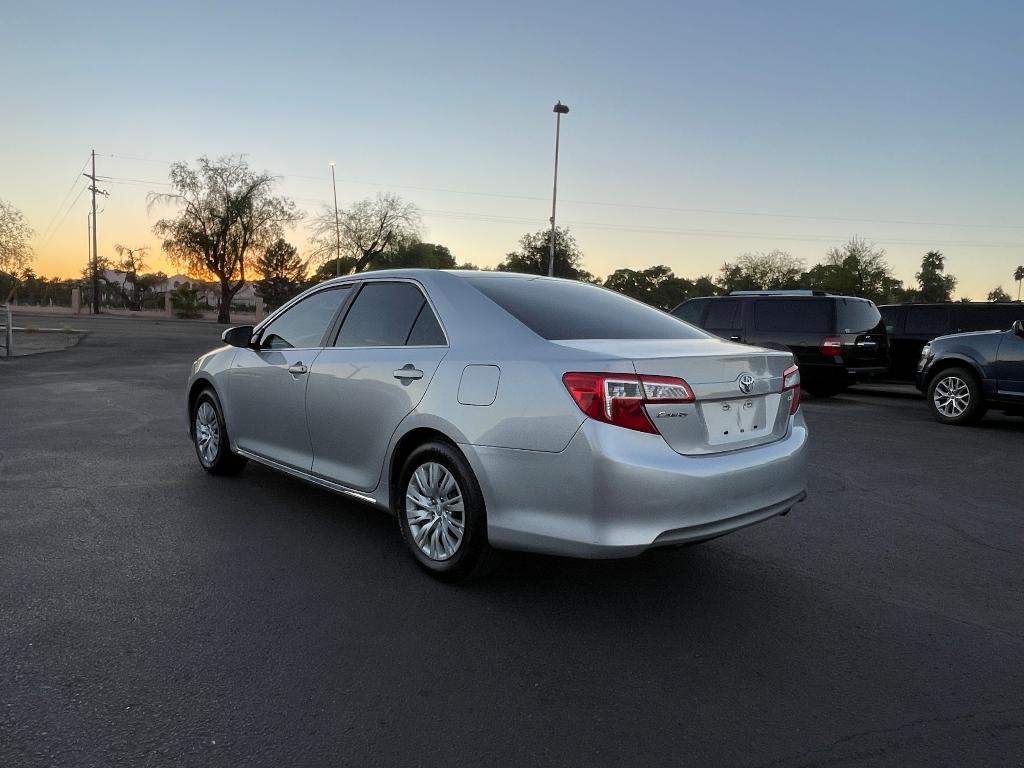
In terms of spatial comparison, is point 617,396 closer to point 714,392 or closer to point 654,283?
point 714,392

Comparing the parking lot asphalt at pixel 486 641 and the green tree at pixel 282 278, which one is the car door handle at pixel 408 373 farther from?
the green tree at pixel 282 278

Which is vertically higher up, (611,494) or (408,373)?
(408,373)

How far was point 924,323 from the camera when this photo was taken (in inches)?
543

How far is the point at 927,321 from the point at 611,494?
12.9 m

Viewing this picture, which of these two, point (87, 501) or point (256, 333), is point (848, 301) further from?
point (87, 501)

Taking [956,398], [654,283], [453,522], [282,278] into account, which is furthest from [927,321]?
[654,283]

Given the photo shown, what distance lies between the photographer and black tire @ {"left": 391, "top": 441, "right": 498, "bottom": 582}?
362cm

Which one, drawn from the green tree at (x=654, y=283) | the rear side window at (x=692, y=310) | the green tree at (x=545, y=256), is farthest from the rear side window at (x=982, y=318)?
the green tree at (x=654, y=283)

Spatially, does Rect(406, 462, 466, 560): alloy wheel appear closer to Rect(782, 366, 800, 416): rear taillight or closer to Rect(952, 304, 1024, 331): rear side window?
Rect(782, 366, 800, 416): rear taillight

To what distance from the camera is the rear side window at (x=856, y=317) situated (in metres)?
12.5

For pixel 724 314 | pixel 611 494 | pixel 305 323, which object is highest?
pixel 724 314

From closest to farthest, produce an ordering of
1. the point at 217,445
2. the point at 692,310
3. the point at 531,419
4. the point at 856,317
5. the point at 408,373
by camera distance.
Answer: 1. the point at 531,419
2. the point at 408,373
3. the point at 217,445
4. the point at 856,317
5. the point at 692,310

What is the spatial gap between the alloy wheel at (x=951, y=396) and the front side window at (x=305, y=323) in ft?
29.8

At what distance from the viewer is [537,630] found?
3387 millimetres
